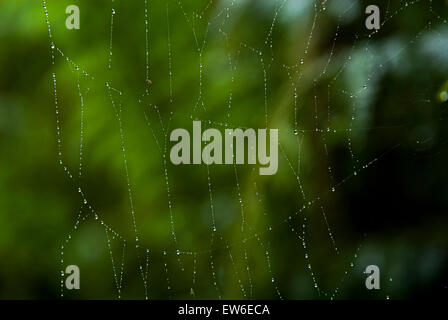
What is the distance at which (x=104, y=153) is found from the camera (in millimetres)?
947

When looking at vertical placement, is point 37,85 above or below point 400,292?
above

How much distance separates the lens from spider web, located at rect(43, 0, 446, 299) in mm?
857

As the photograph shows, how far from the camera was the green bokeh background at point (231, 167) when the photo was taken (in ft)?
2.76

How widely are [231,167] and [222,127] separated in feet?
0.20

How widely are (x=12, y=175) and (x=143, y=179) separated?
0.75 ft

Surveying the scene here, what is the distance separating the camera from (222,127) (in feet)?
2.97

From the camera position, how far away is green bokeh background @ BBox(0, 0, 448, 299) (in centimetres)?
84

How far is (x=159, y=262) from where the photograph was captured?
954mm

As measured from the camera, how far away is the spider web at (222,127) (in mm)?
857

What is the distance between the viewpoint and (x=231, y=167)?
924mm

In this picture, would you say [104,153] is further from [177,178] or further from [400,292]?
[400,292]
